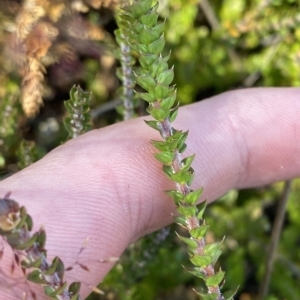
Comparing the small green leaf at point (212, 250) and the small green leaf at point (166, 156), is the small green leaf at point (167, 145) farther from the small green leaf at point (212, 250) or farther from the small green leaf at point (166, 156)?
the small green leaf at point (212, 250)

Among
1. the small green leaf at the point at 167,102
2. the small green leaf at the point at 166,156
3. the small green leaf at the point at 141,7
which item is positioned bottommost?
the small green leaf at the point at 166,156

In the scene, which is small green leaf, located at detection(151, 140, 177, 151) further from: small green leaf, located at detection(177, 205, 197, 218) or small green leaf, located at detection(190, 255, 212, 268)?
small green leaf, located at detection(190, 255, 212, 268)

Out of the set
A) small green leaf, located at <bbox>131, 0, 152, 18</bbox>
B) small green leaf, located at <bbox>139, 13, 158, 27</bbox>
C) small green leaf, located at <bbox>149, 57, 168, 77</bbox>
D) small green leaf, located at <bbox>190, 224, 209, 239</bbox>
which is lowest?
small green leaf, located at <bbox>190, 224, 209, 239</bbox>

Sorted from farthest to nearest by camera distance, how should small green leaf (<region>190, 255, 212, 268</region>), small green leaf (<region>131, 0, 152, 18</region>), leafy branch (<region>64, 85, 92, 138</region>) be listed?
leafy branch (<region>64, 85, 92, 138</region>)
small green leaf (<region>190, 255, 212, 268</region>)
small green leaf (<region>131, 0, 152, 18</region>)

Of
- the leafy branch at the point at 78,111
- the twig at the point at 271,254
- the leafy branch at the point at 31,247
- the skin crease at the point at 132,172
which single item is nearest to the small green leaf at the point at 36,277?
the leafy branch at the point at 31,247

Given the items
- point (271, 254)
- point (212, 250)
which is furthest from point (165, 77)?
point (271, 254)

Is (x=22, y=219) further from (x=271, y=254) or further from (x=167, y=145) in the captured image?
(x=271, y=254)

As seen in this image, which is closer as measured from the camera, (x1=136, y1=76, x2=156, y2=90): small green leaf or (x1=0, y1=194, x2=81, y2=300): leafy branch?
(x1=0, y1=194, x2=81, y2=300): leafy branch

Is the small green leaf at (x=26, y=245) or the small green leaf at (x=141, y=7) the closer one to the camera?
the small green leaf at (x=26, y=245)

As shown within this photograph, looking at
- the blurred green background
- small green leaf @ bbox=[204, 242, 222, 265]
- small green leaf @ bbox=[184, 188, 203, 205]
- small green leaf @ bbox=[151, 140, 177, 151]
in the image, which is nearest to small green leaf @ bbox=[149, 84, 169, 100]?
small green leaf @ bbox=[151, 140, 177, 151]

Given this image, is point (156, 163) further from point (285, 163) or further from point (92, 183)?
point (285, 163)
